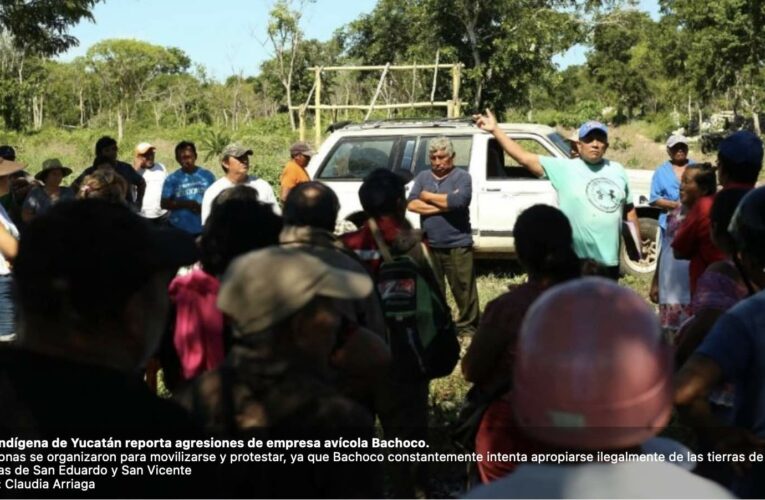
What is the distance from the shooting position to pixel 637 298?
5.05 feet

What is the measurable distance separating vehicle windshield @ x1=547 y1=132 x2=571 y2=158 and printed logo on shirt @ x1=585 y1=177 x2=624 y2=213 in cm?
437

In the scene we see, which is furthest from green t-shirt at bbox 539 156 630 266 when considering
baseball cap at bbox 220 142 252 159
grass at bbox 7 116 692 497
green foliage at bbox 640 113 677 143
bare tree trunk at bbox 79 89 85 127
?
bare tree trunk at bbox 79 89 85 127

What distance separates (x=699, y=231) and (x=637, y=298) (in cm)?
352

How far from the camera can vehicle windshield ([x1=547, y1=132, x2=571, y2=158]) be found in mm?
10113

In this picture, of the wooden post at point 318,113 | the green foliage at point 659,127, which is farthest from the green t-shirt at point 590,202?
the green foliage at point 659,127

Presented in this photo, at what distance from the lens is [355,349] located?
302cm

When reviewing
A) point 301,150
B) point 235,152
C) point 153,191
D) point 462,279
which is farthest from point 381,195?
point 301,150

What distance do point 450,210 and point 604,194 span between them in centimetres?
209

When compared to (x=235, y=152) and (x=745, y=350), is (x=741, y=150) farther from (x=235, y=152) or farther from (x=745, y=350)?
(x=235, y=152)

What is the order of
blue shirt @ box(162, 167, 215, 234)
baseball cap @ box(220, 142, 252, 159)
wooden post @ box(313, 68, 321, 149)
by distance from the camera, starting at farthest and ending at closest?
wooden post @ box(313, 68, 321, 149), blue shirt @ box(162, 167, 215, 234), baseball cap @ box(220, 142, 252, 159)

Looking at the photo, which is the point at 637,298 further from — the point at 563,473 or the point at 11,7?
the point at 11,7

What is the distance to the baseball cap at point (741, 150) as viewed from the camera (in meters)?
4.54

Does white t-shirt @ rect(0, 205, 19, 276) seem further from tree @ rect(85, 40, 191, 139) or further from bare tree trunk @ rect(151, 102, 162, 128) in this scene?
bare tree trunk @ rect(151, 102, 162, 128)

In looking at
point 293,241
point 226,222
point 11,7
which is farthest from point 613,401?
point 11,7
